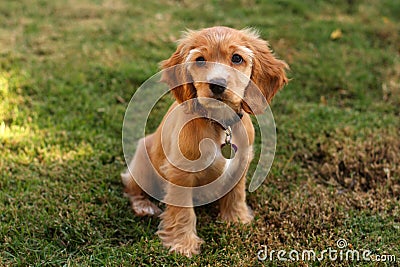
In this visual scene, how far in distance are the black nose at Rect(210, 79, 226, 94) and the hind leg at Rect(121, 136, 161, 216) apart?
133 cm

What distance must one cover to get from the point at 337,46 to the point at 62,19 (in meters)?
4.77

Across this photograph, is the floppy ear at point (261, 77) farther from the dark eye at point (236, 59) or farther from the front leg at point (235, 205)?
the front leg at point (235, 205)

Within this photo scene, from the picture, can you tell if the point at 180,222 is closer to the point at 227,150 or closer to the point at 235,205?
the point at 235,205

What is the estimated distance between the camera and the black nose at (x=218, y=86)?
3.35 metres

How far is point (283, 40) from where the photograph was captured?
746cm

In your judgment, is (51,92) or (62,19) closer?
(51,92)

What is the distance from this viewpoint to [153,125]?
583 cm

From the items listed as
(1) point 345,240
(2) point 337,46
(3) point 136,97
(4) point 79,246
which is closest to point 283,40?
(2) point 337,46

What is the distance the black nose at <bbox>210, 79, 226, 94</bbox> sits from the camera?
3346 mm

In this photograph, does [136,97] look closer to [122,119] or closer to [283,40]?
[122,119]

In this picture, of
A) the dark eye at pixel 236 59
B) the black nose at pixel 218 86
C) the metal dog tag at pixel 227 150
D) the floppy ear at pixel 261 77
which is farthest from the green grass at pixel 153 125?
the dark eye at pixel 236 59

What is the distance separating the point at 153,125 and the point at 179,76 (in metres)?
2.06

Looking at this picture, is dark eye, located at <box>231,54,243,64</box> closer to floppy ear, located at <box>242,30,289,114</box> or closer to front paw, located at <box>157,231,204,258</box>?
floppy ear, located at <box>242,30,289,114</box>

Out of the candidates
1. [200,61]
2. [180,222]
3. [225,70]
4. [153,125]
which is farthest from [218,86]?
[153,125]
